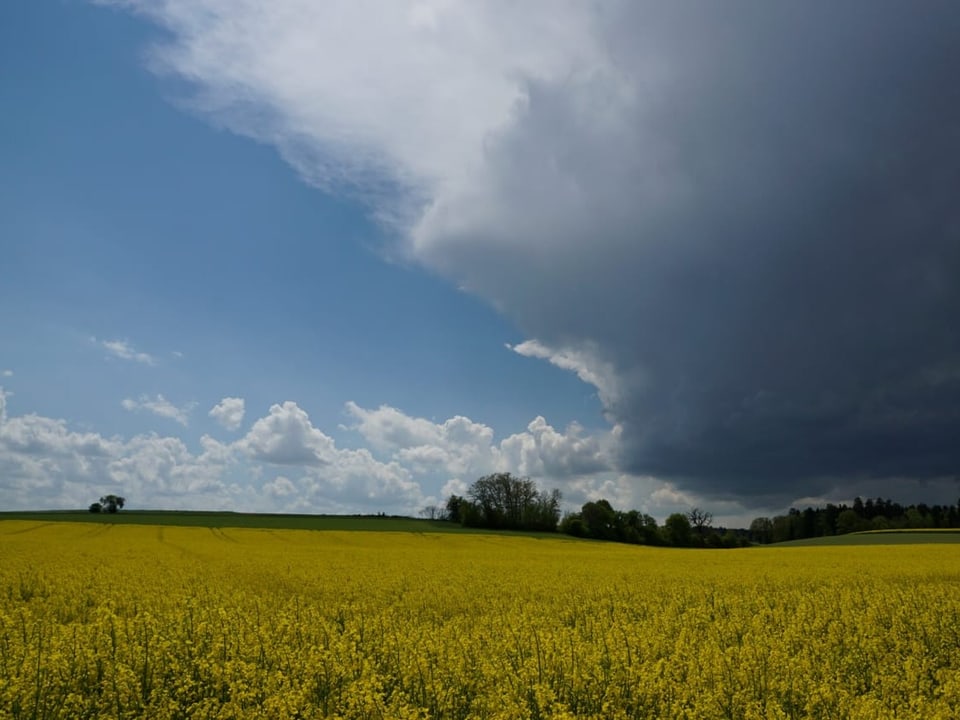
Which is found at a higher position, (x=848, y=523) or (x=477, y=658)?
(x=477, y=658)

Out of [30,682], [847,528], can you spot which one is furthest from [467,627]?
[847,528]

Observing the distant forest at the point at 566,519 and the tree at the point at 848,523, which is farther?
the tree at the point at 848,523

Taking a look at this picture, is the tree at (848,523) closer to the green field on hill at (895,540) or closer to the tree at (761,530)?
the tree at (761,530)

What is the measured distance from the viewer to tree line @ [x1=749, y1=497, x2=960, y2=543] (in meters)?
141

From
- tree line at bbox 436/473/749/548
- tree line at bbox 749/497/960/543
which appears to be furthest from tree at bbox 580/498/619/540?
tree line at bbox 749/497/960/543

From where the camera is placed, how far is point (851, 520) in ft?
492

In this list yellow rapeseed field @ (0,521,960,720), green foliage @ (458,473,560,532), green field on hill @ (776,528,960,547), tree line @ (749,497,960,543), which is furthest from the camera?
tree line @ (749,497,960,543)

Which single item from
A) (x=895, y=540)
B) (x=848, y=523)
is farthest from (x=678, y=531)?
(x=848, y=523)

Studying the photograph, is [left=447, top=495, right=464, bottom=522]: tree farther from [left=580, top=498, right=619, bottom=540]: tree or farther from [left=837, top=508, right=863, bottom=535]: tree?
[left=837, top=508, right=863, bottom=535]: tree

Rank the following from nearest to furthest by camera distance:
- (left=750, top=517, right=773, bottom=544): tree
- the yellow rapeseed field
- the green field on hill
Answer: the yellow rapeseed field, the green field on hill, (left=750, top=517, right=773, bottom=544): tree

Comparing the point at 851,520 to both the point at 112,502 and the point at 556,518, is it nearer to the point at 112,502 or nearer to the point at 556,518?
the point at 556,518

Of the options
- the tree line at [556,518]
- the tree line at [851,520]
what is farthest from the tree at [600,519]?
the tree line at [851,520]

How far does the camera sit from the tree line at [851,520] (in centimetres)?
14100

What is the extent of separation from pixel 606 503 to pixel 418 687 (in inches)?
4329
